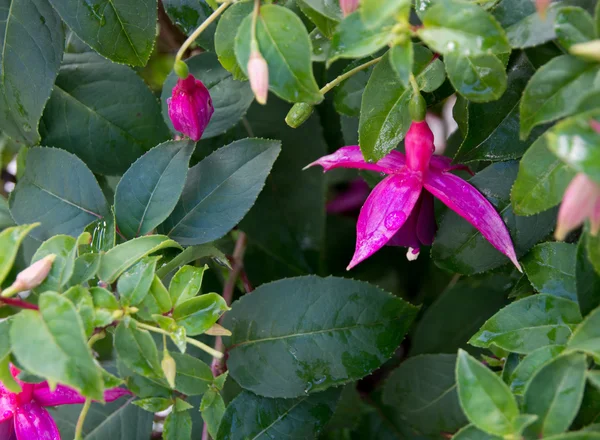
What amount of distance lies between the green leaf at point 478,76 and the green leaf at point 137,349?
0.28 metres

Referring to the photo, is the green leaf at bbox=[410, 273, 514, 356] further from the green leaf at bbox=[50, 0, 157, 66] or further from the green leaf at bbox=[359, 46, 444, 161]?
the green leaf at bbox=[50, 0, 157, 66]

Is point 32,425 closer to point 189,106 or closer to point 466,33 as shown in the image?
point 189,106

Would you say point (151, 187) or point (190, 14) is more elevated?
point (190, 14)

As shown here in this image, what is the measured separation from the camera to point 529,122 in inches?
15.6

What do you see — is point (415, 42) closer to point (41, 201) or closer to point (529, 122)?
point (529, 122)

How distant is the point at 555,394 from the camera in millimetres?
378

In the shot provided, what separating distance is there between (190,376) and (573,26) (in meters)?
0.40

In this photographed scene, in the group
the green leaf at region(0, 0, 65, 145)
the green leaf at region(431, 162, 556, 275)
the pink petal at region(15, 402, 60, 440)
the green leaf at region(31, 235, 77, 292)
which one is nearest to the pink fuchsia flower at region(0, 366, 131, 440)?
the pink petal at region(15, 402, 60, 440)

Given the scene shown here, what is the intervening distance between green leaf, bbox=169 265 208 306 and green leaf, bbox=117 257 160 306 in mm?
41

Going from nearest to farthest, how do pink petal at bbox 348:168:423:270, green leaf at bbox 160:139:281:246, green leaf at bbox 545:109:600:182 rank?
green leaf at bbox 545:109:600:182 → pink petal at bbox 348:168:423:270 → green leaf at bbox 160:139:281:246

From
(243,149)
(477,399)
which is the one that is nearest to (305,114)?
(243,149)

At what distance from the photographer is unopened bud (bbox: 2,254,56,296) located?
0.42 metres

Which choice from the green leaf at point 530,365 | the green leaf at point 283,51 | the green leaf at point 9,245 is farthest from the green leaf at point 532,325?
the green leaf at point 9,245

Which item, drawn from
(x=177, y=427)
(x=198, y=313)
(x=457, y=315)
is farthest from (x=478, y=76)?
(x=457, y=315)
